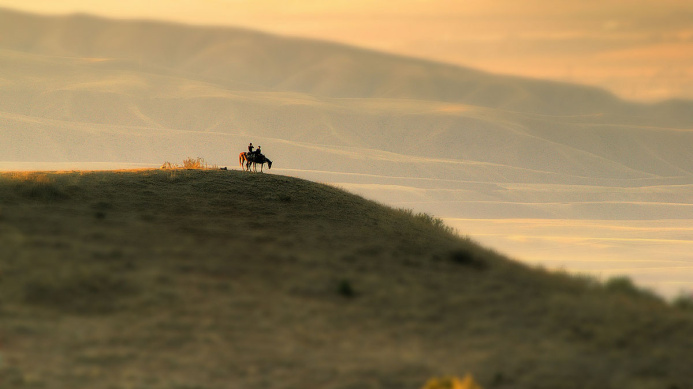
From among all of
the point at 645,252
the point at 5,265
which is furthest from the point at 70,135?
the point at 5,265

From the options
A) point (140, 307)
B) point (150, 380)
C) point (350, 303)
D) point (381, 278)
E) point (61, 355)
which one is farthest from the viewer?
point (381, 278)

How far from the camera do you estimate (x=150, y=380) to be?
49.0ft

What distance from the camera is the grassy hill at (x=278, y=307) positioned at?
1560 cm

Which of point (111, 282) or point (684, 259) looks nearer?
point (111, 282)

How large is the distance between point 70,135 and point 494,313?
16445 cm

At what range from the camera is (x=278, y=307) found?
1916cm

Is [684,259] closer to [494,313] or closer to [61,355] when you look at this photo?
[494,313]

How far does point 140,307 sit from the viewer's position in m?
18.7

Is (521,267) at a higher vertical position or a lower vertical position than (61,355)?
higher

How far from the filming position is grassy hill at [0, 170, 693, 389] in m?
15.6

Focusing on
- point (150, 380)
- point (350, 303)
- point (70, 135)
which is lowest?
point (150, 380)

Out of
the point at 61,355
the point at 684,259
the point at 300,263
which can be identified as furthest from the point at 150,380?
the point at 684,259

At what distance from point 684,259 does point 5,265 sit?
7466cm

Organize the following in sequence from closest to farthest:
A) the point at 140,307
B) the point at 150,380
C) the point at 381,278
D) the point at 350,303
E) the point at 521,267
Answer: the point at 150,380
the point at 140,307
the point at 350,303
the point at 381,278
the point at 521,267
